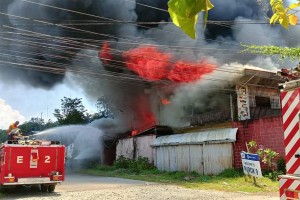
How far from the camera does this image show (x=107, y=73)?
25.0m

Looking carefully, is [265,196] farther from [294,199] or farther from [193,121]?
[193,121]

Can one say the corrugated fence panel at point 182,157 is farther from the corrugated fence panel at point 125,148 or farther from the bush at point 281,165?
the corrugated fence panel at point 125,148

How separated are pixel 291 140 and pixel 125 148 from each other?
23517 mm

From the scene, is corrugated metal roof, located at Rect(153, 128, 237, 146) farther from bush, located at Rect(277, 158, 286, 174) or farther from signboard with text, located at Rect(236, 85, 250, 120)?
bush, located at Rect(277, 158, 286, 174)

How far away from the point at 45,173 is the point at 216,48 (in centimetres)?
1679

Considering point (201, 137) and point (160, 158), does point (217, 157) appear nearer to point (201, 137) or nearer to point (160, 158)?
point (201, 137)

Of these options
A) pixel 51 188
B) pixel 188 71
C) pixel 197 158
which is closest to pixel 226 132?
pixel 197 158

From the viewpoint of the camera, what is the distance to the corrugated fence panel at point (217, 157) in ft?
55.7

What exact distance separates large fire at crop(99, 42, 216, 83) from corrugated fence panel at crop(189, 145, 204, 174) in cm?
477

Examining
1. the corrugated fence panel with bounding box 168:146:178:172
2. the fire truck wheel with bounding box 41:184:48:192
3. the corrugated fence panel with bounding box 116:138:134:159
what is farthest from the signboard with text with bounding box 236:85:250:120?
the fire truck wheel with bounding box 41:184:48:192

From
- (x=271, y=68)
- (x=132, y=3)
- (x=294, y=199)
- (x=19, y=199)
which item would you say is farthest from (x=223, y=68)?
(x=294, y=199)

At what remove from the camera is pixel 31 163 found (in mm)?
11984

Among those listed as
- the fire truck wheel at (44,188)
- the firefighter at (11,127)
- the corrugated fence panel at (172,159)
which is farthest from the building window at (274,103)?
the firefighter at (11,127)

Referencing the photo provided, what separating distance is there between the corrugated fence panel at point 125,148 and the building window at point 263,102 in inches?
386
